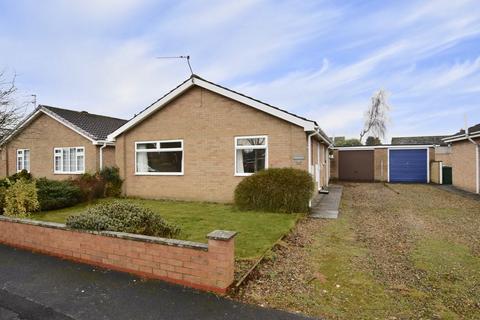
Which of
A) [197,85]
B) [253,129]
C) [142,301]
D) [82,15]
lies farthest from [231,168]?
[142,301]

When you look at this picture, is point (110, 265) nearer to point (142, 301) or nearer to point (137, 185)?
Answer: point (142, 301)

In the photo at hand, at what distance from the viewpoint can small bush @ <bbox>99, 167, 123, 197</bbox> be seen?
45.8 feet

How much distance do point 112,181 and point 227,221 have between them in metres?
7.83

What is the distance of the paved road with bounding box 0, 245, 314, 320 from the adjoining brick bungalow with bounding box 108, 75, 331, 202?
732cm

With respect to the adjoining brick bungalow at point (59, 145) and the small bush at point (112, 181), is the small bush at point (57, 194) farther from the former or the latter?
the adjoining brick bungalow at point (59, 145)

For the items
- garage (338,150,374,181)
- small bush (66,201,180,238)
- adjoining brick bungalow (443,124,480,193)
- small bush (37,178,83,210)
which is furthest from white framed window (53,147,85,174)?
adjoining brick bungalow (443,124,480,193)

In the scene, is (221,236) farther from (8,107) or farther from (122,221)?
(8,107)

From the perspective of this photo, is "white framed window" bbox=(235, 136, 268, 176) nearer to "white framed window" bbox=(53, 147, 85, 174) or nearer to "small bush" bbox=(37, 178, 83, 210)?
"small bush" bbox=(37, 178, 83, 210)

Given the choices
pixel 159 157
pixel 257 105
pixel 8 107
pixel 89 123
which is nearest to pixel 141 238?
pixel 257 105

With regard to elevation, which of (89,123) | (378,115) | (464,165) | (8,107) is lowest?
(464,165)

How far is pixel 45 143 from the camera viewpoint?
18469 mm

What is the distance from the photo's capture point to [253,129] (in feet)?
37.5

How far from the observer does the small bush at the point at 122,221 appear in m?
5.23

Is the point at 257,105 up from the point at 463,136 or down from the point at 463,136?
up
